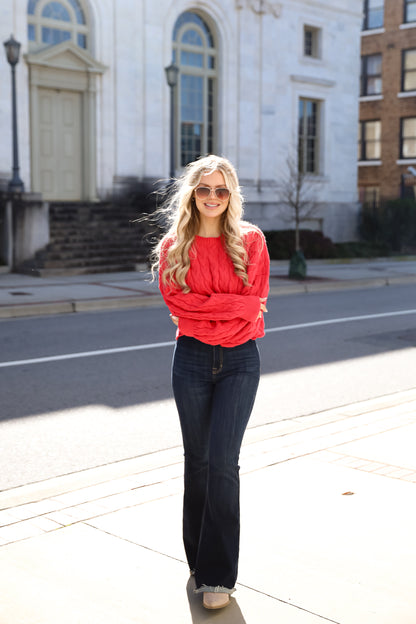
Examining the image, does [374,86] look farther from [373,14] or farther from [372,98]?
[373,14]

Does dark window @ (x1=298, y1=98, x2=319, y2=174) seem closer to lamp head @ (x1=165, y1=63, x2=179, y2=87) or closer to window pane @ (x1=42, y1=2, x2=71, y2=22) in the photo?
lamp head @ (x1=165, y1=63, x2=179, y2=87)

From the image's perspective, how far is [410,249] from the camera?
103ft

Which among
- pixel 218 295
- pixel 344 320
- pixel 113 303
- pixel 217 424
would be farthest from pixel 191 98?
pixel 217 424

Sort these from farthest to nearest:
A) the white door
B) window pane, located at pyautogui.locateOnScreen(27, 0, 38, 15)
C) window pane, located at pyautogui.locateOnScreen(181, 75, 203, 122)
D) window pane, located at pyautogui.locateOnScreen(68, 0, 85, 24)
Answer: window pane, located at pyautogui.locateOnScreen(181, 75, 203, 122), the white door, window pane, located at pyautogui.locateOnScreen(68, 0, 85, 24), window pane, located at pyautogui.locateOnScreen(27, 0, 38, 15)

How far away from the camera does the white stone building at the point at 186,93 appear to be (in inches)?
901

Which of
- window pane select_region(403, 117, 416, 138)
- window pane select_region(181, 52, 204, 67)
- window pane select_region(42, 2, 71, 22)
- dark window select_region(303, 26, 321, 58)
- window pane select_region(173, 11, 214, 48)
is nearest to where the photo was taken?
window pane select_region(42, 2, 71, 22)

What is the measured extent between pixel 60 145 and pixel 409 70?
82.0ft

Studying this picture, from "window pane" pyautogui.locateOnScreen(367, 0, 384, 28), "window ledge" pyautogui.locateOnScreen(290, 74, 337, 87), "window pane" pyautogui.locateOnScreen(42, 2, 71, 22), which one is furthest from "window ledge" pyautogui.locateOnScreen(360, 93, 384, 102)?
"window pane" pyautogui.locateOnScreen(42, 2, 71, 22)

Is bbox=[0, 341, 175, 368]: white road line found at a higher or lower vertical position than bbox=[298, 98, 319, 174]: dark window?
lower

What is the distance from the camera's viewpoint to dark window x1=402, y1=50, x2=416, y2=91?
138ft

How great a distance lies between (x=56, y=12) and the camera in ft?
75.3

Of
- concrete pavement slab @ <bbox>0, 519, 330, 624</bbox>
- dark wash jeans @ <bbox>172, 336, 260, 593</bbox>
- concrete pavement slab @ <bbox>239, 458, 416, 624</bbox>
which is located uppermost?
dark wash jeans @ <bbox>172, 336, 260, 593</bbox>

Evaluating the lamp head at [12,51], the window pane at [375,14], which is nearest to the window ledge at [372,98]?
the window pane at [375,14]

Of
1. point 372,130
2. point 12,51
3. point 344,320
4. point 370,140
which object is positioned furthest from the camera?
point 370,140
